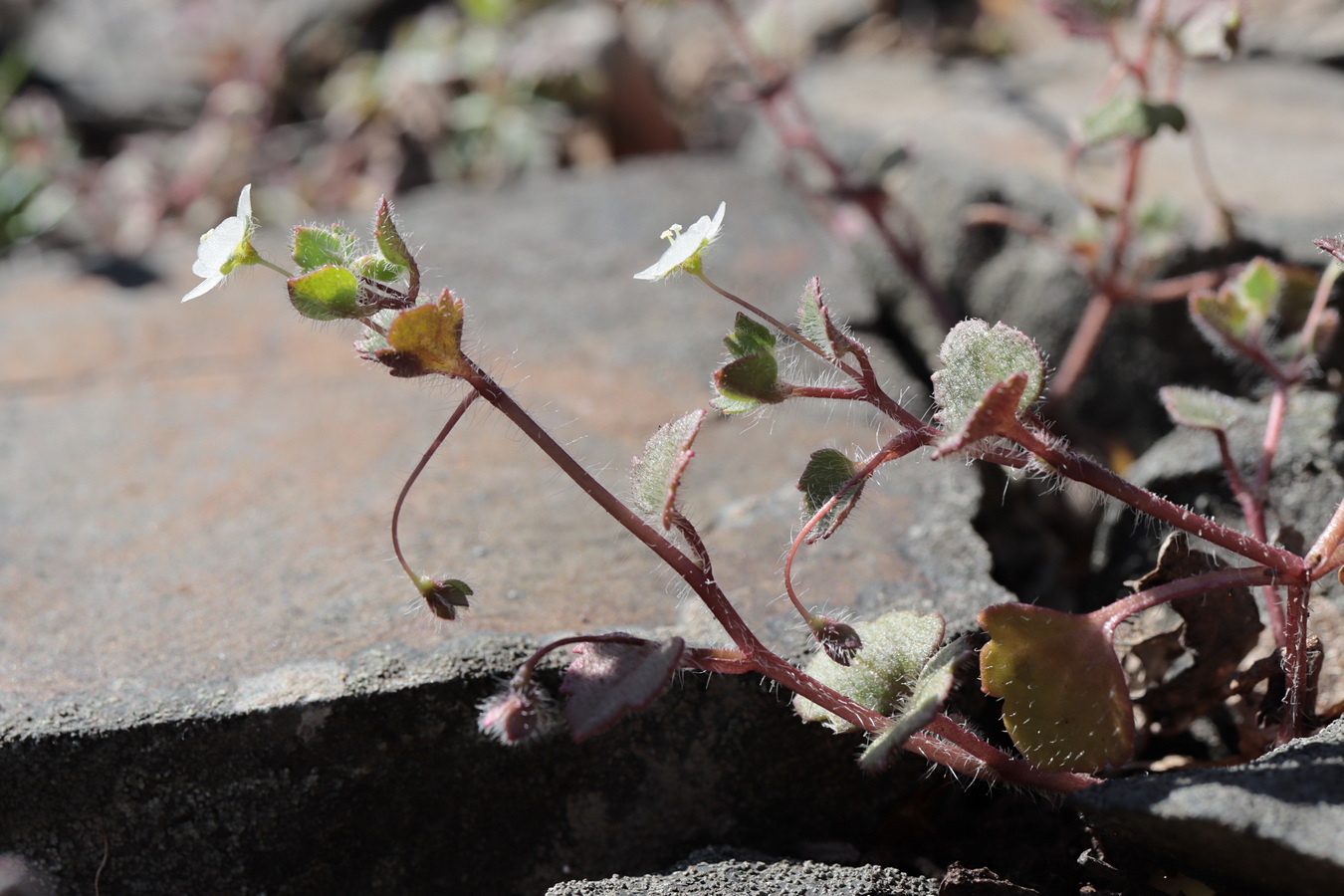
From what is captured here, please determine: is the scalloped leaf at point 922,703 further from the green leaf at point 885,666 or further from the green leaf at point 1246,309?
the green leaf at point 1246,309

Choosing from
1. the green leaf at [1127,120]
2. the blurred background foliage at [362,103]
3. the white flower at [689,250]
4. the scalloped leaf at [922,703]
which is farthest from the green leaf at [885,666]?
the blurred background foliage at [362,103]

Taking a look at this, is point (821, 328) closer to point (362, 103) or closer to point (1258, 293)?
point (1258, 293)

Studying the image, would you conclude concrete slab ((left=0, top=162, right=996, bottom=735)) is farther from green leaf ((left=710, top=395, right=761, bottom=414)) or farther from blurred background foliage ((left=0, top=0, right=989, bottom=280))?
blurred background foliage ((left=0, top=0, right=989, bottom=280))

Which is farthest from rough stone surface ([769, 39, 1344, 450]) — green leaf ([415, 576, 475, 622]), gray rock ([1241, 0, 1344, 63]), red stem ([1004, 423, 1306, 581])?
green leaf ([415, 576, 475, 622])

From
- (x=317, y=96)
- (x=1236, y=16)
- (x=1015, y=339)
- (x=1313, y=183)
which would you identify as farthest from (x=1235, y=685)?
(x=317, y=96)

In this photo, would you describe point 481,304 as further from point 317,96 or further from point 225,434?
point 317,96

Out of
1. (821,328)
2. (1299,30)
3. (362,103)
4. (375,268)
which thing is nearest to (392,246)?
(375,268)
